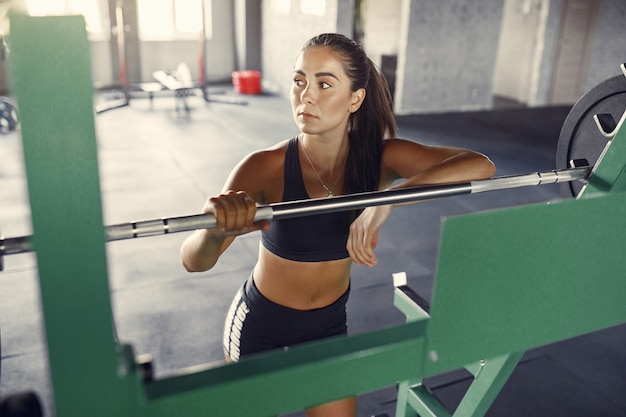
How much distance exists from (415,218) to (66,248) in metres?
3.49

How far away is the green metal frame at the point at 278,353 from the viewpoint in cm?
57

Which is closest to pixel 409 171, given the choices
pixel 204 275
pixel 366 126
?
pixel 366 126

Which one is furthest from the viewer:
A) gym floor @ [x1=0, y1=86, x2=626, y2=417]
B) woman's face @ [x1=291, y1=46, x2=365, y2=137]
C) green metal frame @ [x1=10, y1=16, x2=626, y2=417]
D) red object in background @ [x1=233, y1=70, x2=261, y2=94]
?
red object in background @ [x1=233, y1=70, x2=261, y2=94]

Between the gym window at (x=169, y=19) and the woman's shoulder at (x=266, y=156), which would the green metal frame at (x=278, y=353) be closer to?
the woman's shoulder at (x=266, y=156)

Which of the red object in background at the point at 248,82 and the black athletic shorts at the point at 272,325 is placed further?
the red object in background at the point at 248,82

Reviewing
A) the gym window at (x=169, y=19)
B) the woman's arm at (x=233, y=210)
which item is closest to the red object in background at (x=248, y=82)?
the gym window at (x=169, y=19)

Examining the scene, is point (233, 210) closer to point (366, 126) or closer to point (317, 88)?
point (317, 88)

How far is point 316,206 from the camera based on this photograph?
96 centimetres

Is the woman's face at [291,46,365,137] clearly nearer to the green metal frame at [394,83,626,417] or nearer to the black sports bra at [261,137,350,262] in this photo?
the black sports bra at [261,137,350,262]

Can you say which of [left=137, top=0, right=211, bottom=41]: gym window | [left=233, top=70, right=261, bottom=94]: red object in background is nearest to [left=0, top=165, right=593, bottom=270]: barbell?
[left=233, top=70, right=261, bottom=94]: red object in background

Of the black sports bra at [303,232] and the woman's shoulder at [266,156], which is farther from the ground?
the woman's shoulder at [266,156]

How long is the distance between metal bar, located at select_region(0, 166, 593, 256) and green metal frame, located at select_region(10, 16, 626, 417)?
12 centimetres

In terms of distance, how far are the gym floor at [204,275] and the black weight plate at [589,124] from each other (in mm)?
653

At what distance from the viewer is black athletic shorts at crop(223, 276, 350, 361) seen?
4.84 feet
